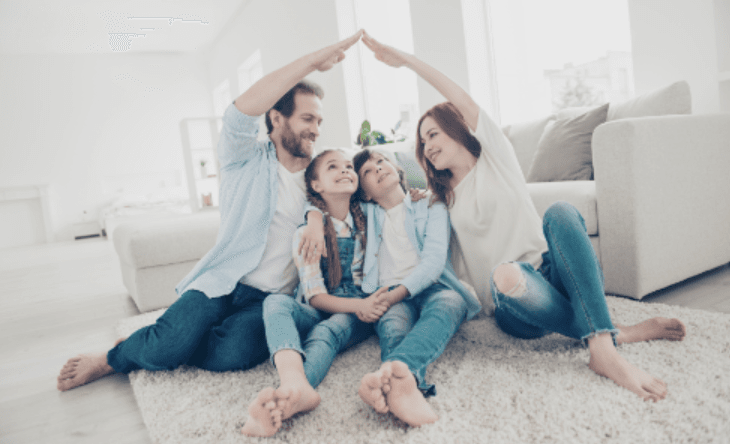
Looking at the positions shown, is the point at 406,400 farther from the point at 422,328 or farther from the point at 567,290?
the point at 567,290

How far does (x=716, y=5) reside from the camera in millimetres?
1999

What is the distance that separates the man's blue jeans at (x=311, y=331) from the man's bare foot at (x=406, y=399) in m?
0.25

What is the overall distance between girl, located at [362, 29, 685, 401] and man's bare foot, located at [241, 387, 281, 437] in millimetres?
561

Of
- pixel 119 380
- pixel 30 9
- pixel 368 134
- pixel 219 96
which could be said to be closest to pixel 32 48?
pixel 30 9

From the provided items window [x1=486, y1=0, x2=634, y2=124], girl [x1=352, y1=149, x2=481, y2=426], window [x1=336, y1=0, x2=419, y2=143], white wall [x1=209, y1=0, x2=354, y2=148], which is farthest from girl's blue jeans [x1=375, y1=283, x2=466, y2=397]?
white wall [x1=209, y1=0, x2=354, y2=148]

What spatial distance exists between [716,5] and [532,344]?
72.7 inches

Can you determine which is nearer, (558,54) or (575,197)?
(575,197)

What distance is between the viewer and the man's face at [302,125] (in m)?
1.44

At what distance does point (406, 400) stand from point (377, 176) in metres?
0.72

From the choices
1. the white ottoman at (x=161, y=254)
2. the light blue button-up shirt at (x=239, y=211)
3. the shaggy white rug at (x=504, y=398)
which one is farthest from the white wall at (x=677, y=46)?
the white ottoman at (x=161, y=254)

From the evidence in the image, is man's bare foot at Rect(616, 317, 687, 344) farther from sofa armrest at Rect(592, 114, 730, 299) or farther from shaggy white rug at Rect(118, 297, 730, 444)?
sofa armrest at Rect(592, 114, 730, 299)

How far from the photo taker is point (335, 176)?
4.48ft

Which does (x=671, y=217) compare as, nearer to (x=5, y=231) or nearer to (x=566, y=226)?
(x=566, y=226)

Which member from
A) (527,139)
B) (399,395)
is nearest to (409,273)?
(399,395)
